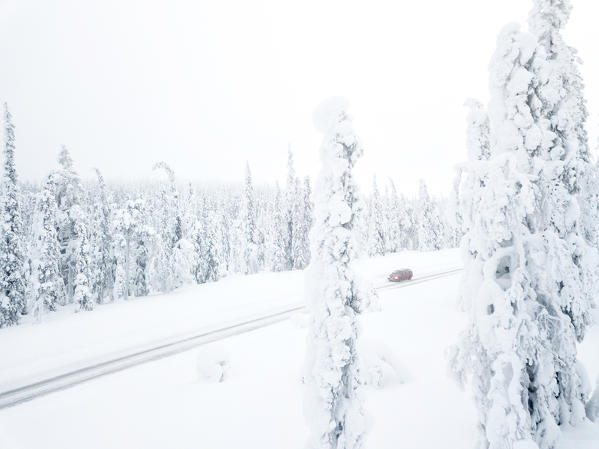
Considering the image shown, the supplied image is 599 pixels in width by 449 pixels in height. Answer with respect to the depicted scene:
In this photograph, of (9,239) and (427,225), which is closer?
(9,239)

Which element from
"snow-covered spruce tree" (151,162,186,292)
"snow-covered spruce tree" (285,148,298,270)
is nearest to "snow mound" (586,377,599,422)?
"snow-covered spruce tree" (151,162,186,292)

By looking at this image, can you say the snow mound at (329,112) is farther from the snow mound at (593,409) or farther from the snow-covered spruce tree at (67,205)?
the snow-covered spruce tree at (67,205)

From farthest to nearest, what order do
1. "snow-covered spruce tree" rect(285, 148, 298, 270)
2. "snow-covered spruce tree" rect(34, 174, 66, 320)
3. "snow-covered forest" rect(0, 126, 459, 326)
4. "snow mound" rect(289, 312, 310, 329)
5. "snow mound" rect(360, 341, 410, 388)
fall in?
"snow-covered spruce tree" rect(285, 148, 298, 270) → "snow-covered forest" rect(0, 126, 459, 326) → "snow-covered spruce tree" rect(34, 174, 66, 320) → "snow mound" rect(289, 312, 310, 329) → "snow mound" rect(360, 341, 410, 388)

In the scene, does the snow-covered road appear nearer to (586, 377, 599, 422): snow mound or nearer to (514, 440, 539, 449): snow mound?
(514, 440, 539, 449): snow mound

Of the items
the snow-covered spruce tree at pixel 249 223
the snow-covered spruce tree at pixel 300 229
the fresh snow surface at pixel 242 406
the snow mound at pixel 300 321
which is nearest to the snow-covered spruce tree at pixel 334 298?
the fresh snow surface at pixel 242 406

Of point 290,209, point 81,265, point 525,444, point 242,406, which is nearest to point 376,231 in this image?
point 290,209

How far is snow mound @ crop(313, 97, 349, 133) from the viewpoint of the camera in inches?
267

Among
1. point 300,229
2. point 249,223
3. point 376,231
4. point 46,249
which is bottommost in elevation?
point 376,231

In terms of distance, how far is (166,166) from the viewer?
29750 mm

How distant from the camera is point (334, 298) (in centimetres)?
654

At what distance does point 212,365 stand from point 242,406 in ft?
8.75

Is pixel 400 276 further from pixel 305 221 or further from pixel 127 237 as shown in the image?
pixel 127 237

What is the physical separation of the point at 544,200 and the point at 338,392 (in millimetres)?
6000

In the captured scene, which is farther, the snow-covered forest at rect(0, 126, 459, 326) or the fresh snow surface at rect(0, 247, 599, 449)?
the snow-covered forest at rect(0, 126, 459, 326)
